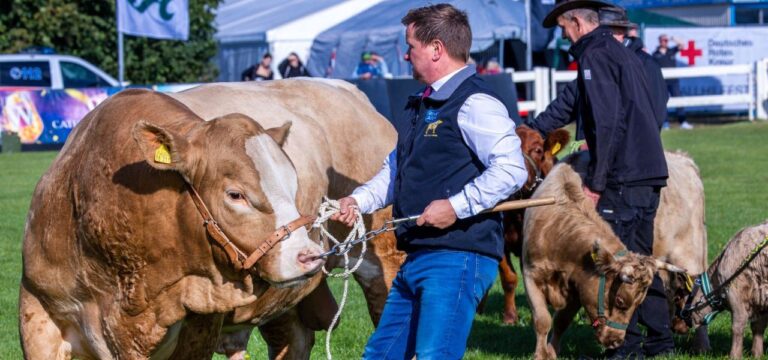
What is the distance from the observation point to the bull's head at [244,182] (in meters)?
4.63

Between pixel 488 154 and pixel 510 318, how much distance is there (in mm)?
4594

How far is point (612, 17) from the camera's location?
25.3ft

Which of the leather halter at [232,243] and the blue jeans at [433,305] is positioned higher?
the leather halter at [232,243]

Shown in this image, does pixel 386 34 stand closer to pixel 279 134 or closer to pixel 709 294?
pixel 709 294

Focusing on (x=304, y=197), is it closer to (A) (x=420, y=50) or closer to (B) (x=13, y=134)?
(A) (x=420, y=50)

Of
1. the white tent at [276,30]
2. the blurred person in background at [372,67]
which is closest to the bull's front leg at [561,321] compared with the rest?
the blurred person in background at [372,67]

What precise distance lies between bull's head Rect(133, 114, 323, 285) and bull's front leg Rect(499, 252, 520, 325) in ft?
16.0

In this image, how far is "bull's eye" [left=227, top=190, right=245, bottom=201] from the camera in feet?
15.4

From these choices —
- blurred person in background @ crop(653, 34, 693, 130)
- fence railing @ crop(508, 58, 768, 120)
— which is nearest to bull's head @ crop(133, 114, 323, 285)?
fence railing @ crop(508, 58, 768, 120)

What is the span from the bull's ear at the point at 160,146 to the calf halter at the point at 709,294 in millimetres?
4449

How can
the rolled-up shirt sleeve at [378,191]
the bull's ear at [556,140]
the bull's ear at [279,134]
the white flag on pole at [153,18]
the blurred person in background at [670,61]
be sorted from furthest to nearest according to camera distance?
the blurred person in background at [670,61] < the white flag on pole at [153,18] < the bull's ear at [556,140] < the rolled-up shirt sleeve at [378,191] < the bull's ear at [279,134]

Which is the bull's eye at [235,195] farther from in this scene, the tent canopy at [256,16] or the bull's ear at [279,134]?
the tent canopy at [256,16]

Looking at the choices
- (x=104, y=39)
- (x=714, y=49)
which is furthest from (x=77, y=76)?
(x=714, y=49)

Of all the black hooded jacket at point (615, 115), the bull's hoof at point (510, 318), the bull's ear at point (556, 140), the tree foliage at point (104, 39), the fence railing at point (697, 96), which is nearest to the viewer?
the black hooded jacket at point (615, 115)
